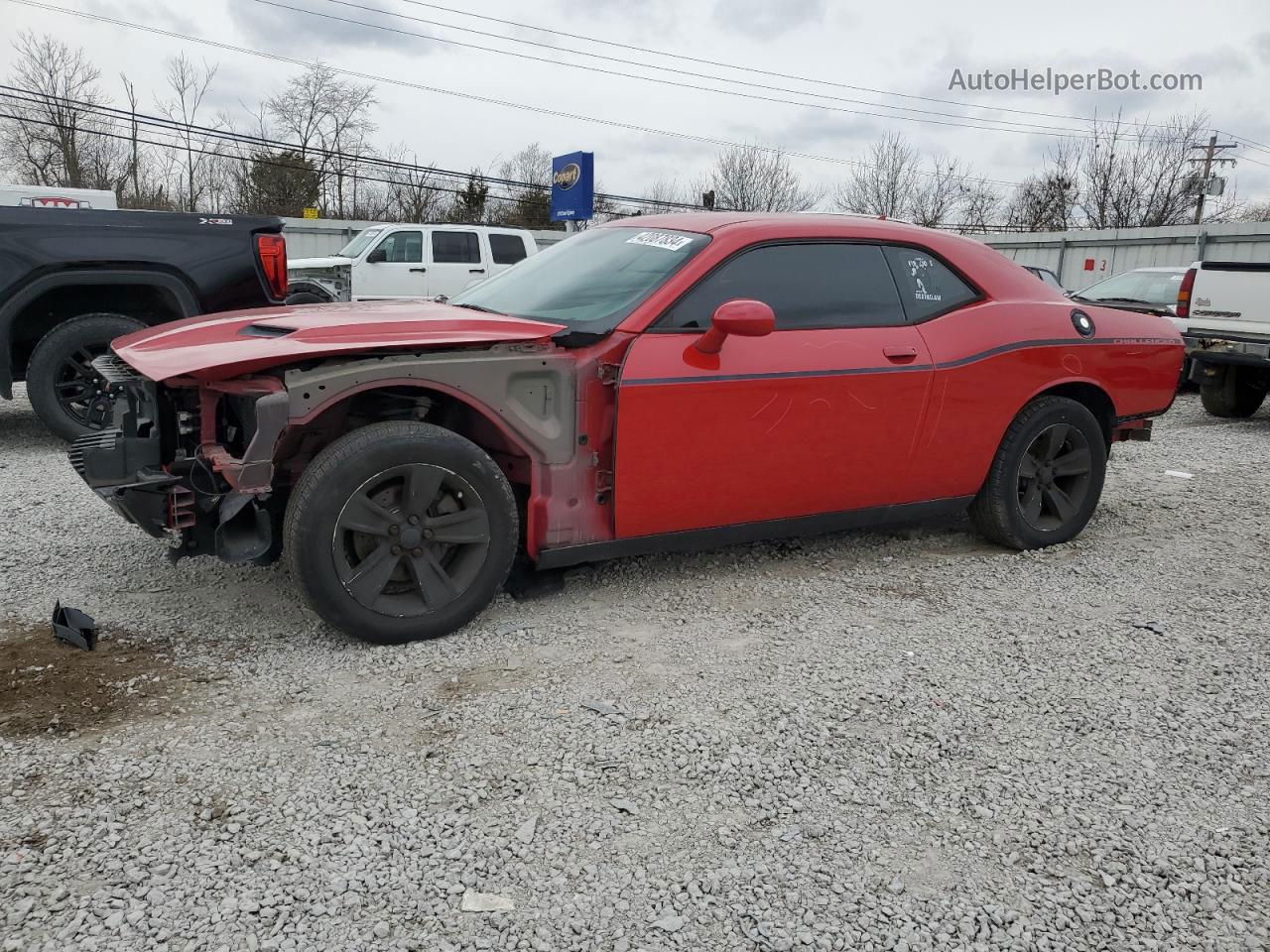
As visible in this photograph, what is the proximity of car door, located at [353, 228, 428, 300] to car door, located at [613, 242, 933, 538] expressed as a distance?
37.7 ft

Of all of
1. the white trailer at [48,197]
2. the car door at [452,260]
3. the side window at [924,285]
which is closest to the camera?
the side window at [924,285]

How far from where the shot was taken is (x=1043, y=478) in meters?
4.95

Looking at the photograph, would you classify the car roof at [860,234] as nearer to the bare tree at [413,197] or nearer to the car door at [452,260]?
the car door at [452,260]

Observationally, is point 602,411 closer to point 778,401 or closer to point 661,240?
point 778,401

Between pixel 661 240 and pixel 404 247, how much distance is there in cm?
1160

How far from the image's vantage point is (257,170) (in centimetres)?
3164

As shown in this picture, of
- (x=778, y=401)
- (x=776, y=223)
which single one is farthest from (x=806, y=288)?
(x=778, y=401)

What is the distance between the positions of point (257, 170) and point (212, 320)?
102 feet

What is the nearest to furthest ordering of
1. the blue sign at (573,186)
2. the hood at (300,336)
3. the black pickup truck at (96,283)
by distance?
the hood at (300,336)
the black pickup truck at (96,283)
the blue sign at (573,186)

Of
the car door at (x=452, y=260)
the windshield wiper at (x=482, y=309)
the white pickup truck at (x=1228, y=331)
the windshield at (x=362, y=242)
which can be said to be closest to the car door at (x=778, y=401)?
the windshield wiper at (x=482, y=309)

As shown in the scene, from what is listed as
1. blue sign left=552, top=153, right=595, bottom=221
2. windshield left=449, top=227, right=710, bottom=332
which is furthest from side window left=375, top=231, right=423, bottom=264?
windshield left=449, top=227, right=710, bottom=332

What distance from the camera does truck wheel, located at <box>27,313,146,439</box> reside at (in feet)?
20.9

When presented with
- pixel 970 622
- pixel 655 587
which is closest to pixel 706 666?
pixel 655 587

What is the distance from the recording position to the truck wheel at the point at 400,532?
10.9 feet
